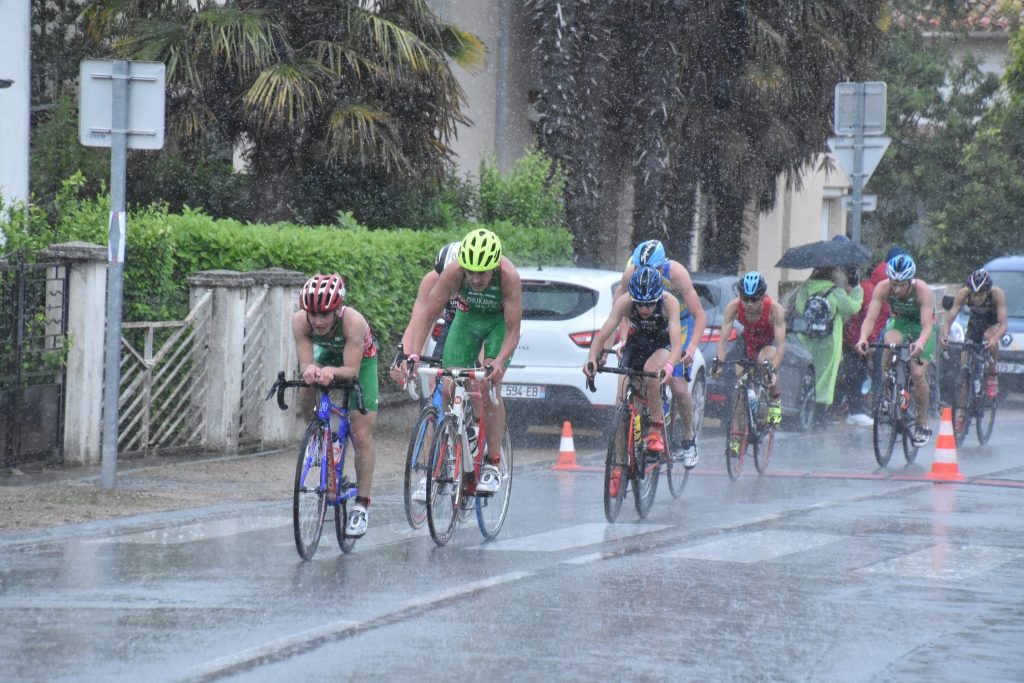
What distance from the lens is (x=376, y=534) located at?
33.5 feet

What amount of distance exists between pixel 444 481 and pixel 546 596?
1620 millimetres

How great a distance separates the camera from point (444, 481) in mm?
9586

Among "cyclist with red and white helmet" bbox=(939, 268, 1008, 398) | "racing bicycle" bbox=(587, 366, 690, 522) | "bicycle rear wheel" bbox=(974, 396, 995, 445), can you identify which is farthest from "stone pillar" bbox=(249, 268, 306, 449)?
"bicycle rear wheel" bbox=(974, 396, 995, 445)

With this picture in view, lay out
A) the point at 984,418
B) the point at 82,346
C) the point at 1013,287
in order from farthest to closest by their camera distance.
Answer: the point at 1013,287 → the point at 984,418 → the point at 82,346

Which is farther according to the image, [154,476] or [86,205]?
[86,205]

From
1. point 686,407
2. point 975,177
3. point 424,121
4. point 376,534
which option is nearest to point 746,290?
point 686,407

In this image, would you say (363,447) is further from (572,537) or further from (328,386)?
(572,537)

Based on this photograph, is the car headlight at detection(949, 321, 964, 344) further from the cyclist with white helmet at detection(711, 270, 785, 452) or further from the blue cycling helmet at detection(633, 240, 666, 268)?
the blue cycling helmet at detection(633, 240, 666, 268)

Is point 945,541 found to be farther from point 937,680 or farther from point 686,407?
point 937,680

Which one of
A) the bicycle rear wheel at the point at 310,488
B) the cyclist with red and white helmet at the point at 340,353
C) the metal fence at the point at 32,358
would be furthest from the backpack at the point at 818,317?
the bicycle rear wheel at the point at 310,488

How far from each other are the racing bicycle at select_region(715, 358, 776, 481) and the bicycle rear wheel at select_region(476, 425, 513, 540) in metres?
3.59

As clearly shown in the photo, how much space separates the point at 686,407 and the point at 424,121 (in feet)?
25.4

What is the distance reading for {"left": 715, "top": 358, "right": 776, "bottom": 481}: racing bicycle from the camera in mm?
13594

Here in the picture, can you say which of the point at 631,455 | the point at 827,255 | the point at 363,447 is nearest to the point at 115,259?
the point at 363,447
